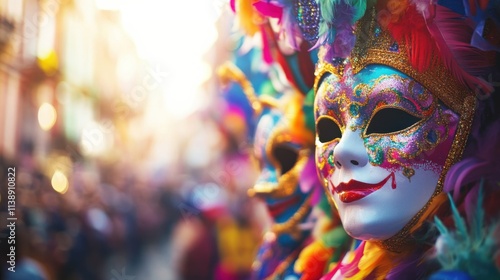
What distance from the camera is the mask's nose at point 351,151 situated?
1.24 m

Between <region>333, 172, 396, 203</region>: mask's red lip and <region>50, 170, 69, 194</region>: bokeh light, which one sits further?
<region>50, 170, 69, 194</region>: bokeh light

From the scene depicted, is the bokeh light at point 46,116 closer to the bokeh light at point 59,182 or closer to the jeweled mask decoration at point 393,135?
the bokeh light at point 59,182

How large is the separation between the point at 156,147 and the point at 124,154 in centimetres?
18

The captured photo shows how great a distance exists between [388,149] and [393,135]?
0.03 metres

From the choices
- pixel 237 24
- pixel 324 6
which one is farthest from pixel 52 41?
pixel 324 6

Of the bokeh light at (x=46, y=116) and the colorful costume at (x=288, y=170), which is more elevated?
the colorful costume at (x=288, y=170)

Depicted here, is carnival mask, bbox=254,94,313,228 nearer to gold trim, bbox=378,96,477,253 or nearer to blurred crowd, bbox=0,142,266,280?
gold trim, bbox=378,96,477,253

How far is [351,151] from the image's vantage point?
4.08ft

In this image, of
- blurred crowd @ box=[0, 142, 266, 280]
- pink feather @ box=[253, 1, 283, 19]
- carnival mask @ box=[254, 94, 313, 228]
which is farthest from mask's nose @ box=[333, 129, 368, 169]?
blurred crowd @ box=[0, 142, 266, 280]

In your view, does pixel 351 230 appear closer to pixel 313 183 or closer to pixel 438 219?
pixel 438 219

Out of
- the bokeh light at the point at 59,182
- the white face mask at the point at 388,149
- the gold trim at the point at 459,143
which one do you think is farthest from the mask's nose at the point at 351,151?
the bokeh light at the point at 59,182

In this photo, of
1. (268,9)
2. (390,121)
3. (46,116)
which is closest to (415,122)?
(390,121)

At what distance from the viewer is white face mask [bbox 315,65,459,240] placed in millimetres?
1220

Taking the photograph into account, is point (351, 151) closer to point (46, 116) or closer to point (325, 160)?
point (325, 160)
